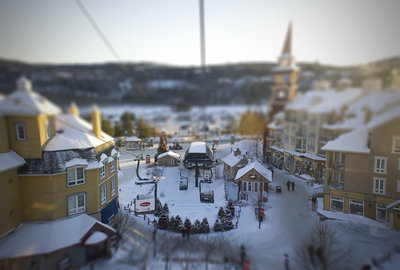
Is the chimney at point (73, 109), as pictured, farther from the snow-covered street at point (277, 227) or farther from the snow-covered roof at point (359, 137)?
the snow-covered roof at point (359, 137)

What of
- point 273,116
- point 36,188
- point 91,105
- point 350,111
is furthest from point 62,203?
point 350,111

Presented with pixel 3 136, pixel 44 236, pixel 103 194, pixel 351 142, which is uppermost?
pixel 3 136

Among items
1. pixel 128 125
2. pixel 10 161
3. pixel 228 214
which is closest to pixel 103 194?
pixel 10 161

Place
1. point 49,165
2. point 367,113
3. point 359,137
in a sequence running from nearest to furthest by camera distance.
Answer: point 367,113 < point 359,137 < point 49,165

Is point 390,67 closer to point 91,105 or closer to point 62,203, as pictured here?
point 91,105

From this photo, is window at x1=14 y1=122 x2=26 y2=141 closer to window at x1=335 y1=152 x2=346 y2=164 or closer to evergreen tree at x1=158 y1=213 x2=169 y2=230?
evergreen tree at x1=158 y1=213 x2=169 y2=230

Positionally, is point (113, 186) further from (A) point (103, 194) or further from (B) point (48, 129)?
(B) point (48, 129)
